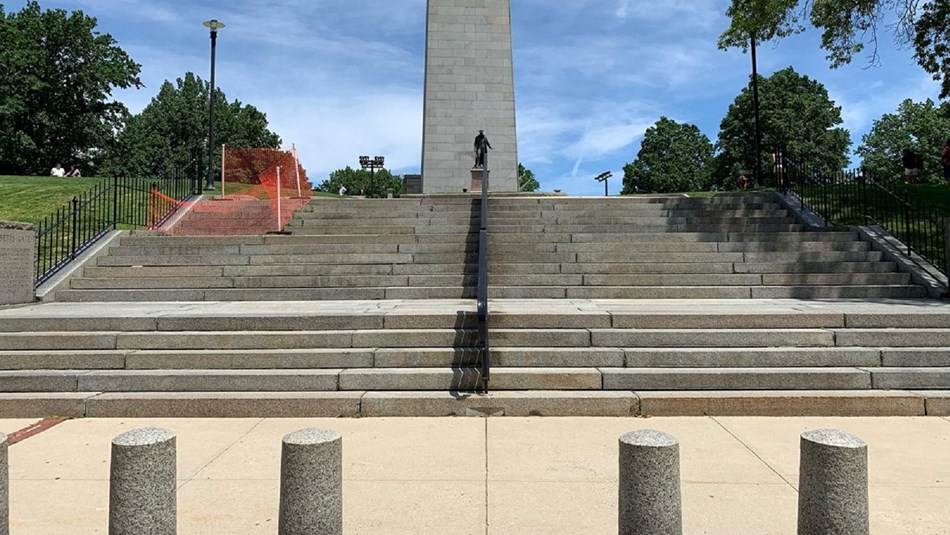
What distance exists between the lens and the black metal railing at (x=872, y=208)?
10857mm

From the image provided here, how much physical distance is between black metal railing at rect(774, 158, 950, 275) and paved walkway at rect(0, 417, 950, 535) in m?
7.02

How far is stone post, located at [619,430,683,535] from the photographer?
2.72 meters

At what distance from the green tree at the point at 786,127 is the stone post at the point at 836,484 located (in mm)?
50102

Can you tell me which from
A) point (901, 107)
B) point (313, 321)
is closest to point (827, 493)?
point (313, 321)

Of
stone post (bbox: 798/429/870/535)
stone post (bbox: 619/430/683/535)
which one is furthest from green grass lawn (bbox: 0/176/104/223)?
stone post (bbox: 798/429/870/535)

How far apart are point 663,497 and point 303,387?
4.24 meters

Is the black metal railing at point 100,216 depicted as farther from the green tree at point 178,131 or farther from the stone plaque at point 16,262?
the green tree at point 178,131

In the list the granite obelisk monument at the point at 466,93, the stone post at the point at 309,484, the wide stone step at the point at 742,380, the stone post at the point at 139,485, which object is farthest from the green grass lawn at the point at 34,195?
the stone post at the point at 309,484

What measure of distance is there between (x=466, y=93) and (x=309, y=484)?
20.6 m

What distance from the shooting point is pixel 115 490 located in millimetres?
2664

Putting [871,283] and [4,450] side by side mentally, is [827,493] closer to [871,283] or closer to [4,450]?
[4,450]

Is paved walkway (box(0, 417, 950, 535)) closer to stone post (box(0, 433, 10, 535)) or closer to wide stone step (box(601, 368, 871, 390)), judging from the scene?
wide stone step (box(601, 368, 871, 390))

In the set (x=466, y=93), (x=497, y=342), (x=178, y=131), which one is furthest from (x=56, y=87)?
(x=497, y=342)

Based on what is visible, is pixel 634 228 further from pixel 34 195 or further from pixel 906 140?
pixel 906 140
